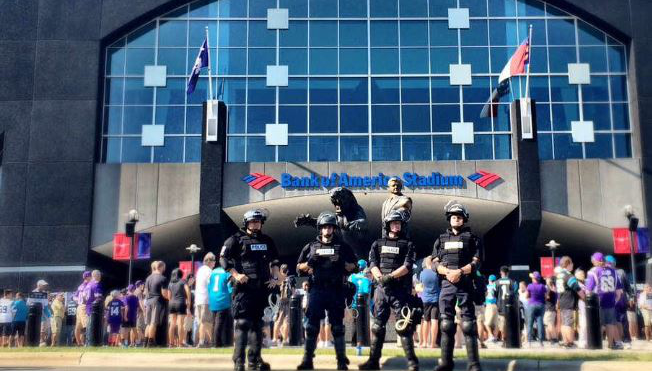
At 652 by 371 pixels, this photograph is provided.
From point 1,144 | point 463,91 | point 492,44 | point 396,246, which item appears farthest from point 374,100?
point 396,246

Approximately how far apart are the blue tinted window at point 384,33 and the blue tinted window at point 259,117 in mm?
5494

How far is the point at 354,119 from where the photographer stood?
104ft

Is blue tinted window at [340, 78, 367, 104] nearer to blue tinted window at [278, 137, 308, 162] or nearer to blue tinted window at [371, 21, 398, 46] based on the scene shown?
blue tinted window at [371, 21, 398, 46]

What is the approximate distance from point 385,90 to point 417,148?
2.93 metres

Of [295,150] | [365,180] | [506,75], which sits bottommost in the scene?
[365,180]

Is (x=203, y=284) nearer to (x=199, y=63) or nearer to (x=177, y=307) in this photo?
(x=177, y=307)

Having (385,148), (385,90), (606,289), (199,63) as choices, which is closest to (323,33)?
(385,90)

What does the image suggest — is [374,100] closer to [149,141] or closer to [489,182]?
[489,182]

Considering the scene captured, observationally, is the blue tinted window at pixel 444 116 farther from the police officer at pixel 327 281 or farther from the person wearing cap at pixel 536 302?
the police officer at pixel 327 281

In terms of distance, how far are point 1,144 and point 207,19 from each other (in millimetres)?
10253

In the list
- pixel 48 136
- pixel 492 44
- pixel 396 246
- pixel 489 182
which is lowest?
pixel 396 246

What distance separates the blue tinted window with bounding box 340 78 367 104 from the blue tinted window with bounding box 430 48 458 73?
3.10 metres

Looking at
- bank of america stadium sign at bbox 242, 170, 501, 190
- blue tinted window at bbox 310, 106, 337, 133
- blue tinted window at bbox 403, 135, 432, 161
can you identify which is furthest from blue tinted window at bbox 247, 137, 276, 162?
blue tinted window at bbox 403, 135, 432, 161

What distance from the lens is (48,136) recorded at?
30594 millimetres
